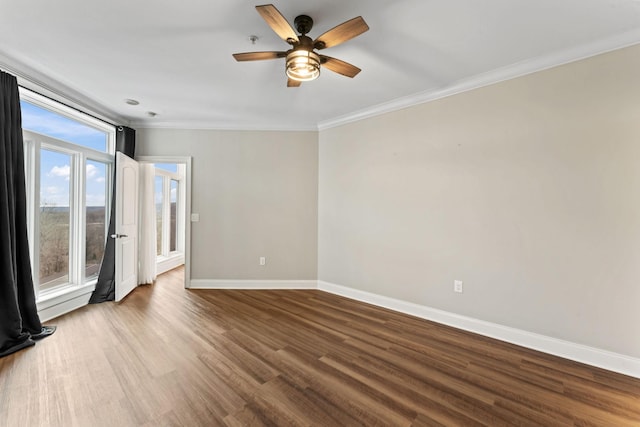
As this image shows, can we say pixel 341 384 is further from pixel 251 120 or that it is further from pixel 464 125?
pixel 251 120

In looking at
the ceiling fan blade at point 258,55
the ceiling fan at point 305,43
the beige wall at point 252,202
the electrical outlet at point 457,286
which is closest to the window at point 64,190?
the beige wall at point 252,202

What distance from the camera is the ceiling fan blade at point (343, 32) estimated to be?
1658mm

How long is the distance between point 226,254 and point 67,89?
2.85 meters

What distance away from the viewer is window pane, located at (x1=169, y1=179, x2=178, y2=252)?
6.03 meters

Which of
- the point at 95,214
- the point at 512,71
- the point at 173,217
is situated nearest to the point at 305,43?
the point at 512,71

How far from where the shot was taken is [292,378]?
6.81ft

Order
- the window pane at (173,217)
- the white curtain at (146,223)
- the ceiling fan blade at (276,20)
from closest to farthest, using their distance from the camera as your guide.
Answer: the ceiling fan blade at (276,20)
the white curtain at (146,223)
the window pane at (173,217)

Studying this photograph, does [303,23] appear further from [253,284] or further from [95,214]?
[95,214]

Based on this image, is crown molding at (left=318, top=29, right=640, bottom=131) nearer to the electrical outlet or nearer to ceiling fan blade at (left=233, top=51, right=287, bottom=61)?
ceiling fan blade at (left=233, top=51, right=287, bottom=61)

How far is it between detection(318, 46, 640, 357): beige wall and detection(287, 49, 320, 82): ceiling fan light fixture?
72.9 inches

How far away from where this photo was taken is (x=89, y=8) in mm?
1875

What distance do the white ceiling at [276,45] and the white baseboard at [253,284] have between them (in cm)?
273

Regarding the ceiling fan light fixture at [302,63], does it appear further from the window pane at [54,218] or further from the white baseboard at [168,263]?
the white baseboard at [168,263]

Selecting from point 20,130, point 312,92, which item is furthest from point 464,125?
point 20,130
